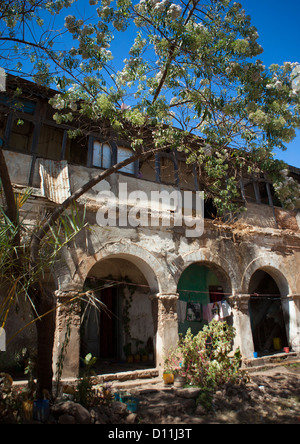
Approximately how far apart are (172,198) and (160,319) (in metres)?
3.44

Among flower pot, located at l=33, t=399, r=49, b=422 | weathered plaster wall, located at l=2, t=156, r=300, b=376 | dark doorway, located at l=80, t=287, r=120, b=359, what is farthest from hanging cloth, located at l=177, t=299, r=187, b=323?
flower pot, located at l=33, t=399, r=49, b=422

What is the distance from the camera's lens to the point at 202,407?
5133 mm

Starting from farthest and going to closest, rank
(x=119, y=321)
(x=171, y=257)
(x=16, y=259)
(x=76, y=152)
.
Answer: (x=119, y=321)
(x=76, y=152)
(x=171, y=257)
(x=16, y=259)

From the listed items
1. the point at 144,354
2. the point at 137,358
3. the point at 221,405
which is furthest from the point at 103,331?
the point at 221,405

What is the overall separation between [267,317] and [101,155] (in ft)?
27.9

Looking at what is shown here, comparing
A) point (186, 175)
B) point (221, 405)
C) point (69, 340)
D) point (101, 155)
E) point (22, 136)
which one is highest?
point (22, 136)

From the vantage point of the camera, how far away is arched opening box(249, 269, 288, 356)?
11041 millimetres

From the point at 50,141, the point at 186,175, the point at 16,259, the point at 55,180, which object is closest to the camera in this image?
the point at 16,259

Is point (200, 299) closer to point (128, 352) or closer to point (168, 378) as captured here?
point (128, 352)

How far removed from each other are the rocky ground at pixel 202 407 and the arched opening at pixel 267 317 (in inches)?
169

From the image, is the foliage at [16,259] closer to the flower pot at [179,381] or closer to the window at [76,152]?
the flower pot at [179,381]

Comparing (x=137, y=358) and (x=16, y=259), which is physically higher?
(x=16, y=259)

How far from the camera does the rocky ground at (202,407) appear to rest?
14.1 feet
